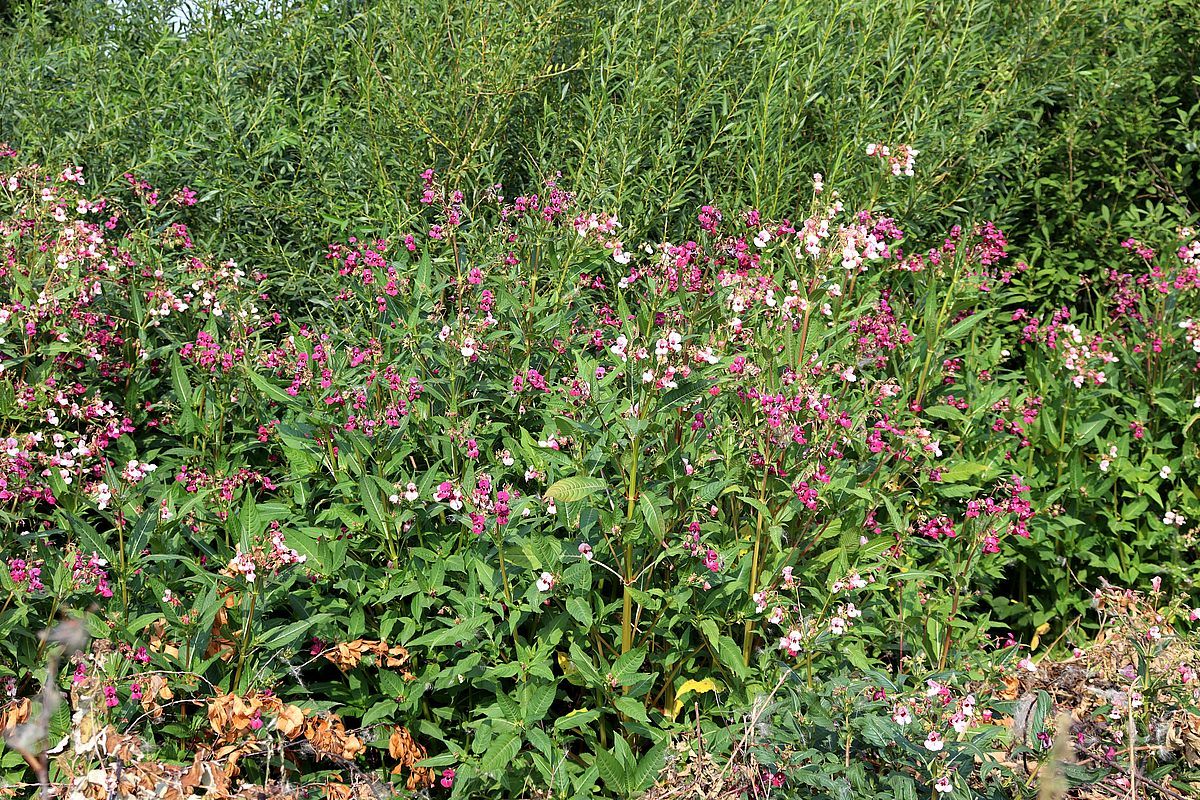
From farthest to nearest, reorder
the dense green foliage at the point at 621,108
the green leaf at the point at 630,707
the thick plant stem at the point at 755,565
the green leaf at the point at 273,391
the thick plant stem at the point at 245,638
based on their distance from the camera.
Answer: the dense green foliage at the point at 621,108, the green leaf at the point at 273,391, the thick plant stem at the point at 755,565, the green leaf at the point at 630,707, the thick plant stem at the point at 245,638

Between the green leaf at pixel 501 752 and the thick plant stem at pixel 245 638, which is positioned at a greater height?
the thick plant stem at pixel 245 638

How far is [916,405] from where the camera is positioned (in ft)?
11.6

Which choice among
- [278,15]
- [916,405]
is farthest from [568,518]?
[278,15]

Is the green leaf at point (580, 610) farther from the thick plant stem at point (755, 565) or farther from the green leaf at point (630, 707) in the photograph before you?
the thick plant stem at point (755, 565)

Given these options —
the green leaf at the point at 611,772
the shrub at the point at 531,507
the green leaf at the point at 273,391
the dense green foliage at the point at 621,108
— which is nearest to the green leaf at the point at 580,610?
the shrub at the point at 531,507

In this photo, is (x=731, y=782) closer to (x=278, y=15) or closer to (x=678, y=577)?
(x=678, y=577)

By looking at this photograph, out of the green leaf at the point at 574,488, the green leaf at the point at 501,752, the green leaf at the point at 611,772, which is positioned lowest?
the green leaf at the point at 611,772

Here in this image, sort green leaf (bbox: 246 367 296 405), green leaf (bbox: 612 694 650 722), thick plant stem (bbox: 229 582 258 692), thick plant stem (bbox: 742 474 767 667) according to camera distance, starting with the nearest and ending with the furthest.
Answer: thick plant stem (bbox: 229 582 258 692)
green leaf (bbox: 612 694 650 722)
thick plant stem (bbox: 742 474 767 667)
green leaf (bbox: 246 367 296 405)

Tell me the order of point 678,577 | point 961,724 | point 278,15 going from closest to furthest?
1. point 961,724
2. point 678,577
3. point 278,15

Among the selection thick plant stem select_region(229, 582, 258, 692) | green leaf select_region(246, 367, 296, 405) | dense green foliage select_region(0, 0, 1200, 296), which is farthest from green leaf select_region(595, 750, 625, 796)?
dense green foliage select_region(0, 0, 1200, 296)

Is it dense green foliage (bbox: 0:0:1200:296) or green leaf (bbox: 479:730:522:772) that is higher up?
dense green foliage (bbox: 0:0:1200:296)

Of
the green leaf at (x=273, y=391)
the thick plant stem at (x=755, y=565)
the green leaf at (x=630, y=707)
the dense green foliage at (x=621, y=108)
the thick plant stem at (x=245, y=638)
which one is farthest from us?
the dense green foliage at (x=621, y=108)

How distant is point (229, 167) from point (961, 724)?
3378 mm

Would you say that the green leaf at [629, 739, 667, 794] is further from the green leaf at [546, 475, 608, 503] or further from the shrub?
the green leaf at [546, 475, 608, 503]
